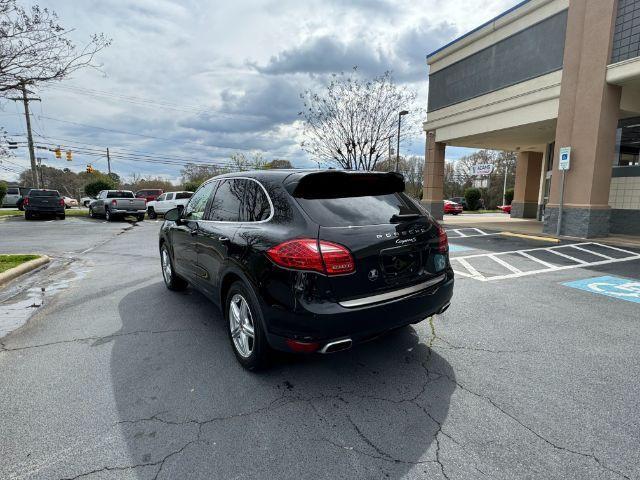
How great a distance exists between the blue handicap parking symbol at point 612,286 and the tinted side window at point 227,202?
566cm

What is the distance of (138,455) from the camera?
223 centimetres

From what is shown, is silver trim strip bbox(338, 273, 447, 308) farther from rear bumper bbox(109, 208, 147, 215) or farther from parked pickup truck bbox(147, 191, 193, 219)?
parked pickup truck bbox(147, 191, 193, 219)

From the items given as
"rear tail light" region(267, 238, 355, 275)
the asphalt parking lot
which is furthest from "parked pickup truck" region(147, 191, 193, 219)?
"rear tail light" region(267, 238, 355, 275)

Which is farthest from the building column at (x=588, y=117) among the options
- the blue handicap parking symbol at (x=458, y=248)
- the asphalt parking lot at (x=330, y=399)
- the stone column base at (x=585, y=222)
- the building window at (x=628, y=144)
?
the asphalt parking lot at (x=330, y=399)

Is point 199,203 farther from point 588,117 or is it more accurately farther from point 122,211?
point 122,211

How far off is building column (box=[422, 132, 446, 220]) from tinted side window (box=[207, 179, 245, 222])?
16.3m

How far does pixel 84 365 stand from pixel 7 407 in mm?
662

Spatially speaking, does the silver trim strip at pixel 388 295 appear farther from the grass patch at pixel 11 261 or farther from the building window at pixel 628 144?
the building window at pixel 628 144

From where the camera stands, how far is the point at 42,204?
2019cm

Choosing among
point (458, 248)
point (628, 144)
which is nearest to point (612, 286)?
point (458, 248)

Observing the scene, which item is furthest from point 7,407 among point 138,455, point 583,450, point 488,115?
point 488,115

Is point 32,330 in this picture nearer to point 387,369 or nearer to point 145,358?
point 145,358

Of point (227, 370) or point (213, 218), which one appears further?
point (213, 218)

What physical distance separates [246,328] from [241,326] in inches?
4.1
